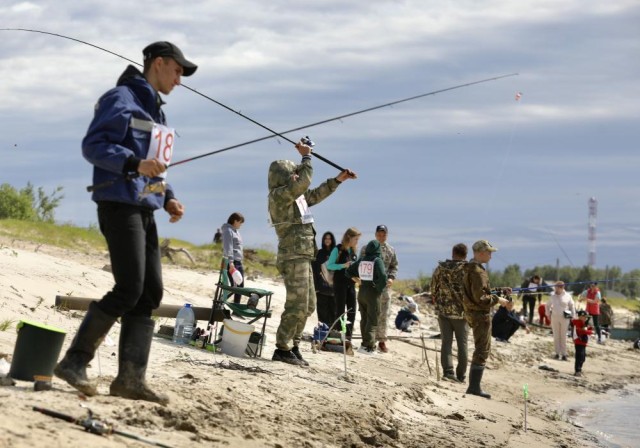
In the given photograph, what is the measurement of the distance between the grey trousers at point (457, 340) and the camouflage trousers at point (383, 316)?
1.98 metres

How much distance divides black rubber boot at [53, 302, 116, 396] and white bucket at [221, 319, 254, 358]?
474 cm

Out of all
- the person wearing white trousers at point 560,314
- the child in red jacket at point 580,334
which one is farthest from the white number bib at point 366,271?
the person wearing white trousers at point 560,314

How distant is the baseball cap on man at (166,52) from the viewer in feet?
23.1

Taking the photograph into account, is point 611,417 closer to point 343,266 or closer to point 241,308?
point 343,266

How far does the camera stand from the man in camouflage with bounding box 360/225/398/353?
16.4 metres

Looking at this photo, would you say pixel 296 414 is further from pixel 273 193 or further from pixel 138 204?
pixel 273 193

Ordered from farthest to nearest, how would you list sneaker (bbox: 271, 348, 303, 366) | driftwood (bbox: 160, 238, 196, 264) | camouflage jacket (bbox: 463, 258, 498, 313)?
driftwood (bbox: 160, 238, 196, 264)
camouflage jacket (bbox: 463, 258, 498, 313)
sneaker (bbox: 271, 348, 303, 366)

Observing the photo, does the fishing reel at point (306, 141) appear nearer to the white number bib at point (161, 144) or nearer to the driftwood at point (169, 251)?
the white number bib at point (161, 144)

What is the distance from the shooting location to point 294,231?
36.4 feet

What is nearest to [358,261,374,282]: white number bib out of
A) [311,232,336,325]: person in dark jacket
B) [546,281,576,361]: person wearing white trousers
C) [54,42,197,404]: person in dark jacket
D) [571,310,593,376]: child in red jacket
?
[311,232,336,325]: person in dark jacket

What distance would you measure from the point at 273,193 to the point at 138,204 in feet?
15.0

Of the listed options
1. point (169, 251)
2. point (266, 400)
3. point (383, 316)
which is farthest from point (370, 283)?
point (169, 251)

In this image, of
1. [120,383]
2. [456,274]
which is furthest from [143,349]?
[456,274]

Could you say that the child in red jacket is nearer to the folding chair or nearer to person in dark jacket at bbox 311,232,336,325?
person in dark jacket at bbox 311,232,336,325
